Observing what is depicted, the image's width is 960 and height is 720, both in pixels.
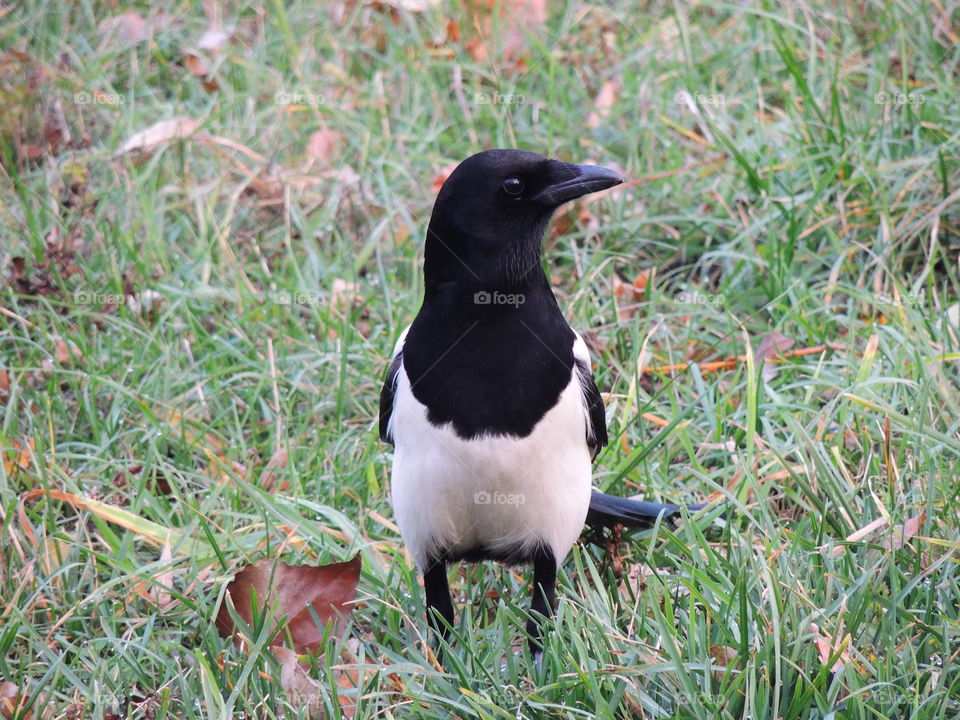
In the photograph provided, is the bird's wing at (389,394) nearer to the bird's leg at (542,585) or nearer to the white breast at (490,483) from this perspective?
the white breast at (490,483)

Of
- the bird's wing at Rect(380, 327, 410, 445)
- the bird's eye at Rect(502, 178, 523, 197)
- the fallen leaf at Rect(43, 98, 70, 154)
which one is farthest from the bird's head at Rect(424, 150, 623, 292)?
the fallen leaf at Rect(43, 98, 70, 154)

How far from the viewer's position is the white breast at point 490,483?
258 cm

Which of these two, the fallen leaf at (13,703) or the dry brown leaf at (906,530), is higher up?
the dry brown leaf at (906,530)

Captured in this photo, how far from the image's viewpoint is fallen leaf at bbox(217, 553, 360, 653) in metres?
2.75

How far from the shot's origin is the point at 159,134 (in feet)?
15.8

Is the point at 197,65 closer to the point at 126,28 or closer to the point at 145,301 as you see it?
the point at 126,28

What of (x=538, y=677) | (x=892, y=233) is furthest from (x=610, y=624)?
(x=892, y=233)

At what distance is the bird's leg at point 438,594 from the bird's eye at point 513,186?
2.87 ft

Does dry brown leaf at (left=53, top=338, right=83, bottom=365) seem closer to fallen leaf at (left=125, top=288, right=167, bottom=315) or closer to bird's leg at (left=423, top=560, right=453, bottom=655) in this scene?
fallen leaf at (left=125, top=288, right=167, bottom=315)

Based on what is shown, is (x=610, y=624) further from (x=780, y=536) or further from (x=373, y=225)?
(x=373, y=225)

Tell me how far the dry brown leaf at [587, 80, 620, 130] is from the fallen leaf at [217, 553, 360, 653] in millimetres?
2516

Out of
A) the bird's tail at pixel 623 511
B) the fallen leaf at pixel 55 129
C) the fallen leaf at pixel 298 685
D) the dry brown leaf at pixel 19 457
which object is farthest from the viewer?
the fallen leaf at pixel 55 129

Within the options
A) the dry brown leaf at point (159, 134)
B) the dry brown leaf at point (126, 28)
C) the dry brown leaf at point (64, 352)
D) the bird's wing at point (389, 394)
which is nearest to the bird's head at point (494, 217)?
the bird's wing at point (389, 394)

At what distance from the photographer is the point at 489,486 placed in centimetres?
261
